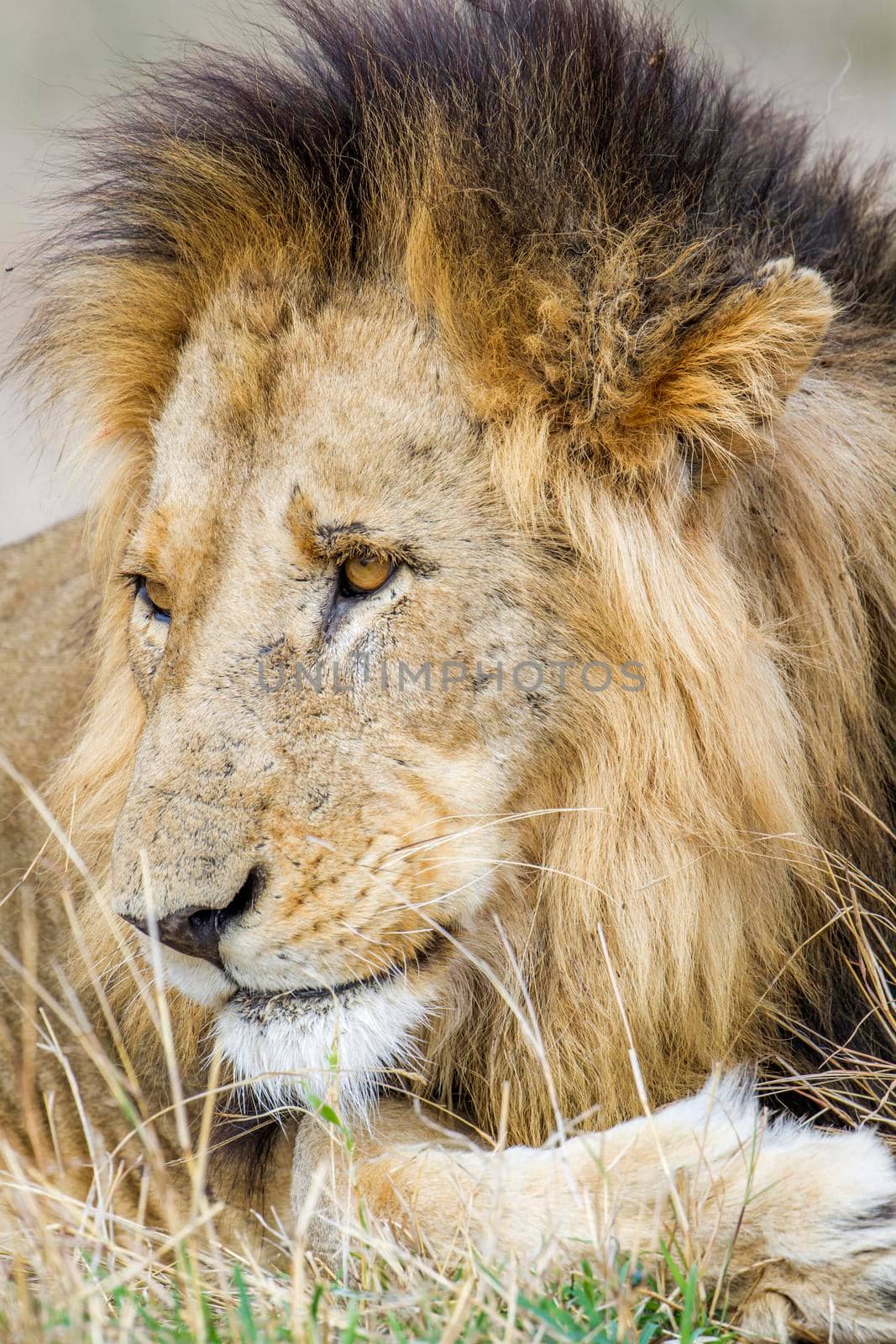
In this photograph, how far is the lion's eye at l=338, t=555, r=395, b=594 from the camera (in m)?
2.45

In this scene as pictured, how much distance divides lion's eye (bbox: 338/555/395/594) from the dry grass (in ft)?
2.14

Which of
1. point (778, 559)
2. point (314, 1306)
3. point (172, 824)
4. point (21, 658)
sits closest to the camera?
point (314, 1306)

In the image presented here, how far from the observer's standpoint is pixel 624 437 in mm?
2449

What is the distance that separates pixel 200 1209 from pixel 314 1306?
206mm

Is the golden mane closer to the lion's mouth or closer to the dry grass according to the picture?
the lion's mouth

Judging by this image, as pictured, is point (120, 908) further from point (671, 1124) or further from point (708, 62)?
point (708, 62)

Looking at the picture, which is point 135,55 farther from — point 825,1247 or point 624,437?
point 825,1247

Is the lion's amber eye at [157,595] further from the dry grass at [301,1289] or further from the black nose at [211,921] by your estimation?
the black nose at [211,921]

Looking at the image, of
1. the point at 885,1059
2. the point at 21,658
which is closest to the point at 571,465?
the point at 885,1059

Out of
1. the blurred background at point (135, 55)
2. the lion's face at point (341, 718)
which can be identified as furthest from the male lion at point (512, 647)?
the blurred background at point (135, 55)

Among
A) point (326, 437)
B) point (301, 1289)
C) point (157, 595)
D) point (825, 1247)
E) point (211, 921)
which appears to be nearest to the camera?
point (301, 1289)

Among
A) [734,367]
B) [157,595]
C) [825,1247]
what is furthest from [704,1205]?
[157,595]

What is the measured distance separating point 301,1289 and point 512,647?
104cm

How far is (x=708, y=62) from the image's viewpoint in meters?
3.11
